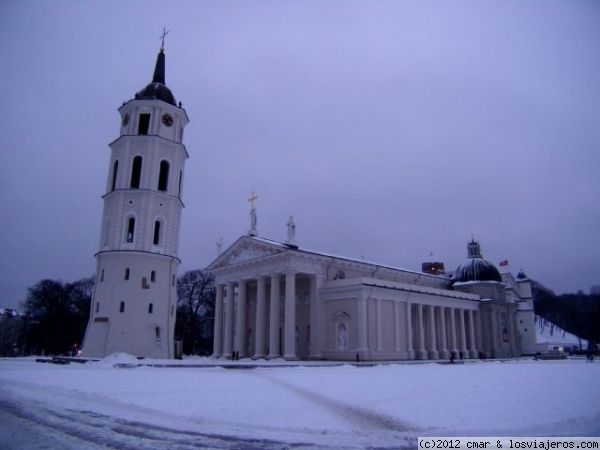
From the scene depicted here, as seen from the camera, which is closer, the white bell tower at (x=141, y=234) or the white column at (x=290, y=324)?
the white bell tower at (x=141, y=234)

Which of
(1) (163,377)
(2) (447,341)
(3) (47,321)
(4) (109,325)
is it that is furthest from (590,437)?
(3) (47,321)

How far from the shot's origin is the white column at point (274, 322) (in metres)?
41.7

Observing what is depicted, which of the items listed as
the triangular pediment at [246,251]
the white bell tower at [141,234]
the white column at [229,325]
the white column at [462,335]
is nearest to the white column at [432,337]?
the white column at [462,335]

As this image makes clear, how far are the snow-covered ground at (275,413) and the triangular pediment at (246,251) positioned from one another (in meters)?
25.9

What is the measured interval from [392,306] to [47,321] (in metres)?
44.6

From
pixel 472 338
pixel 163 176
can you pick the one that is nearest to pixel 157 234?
pixel 163 176

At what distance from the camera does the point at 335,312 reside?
4244 cm

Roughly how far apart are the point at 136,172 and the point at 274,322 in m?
17.7

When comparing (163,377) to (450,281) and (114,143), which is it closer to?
(114,143)

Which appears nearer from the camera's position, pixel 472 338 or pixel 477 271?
pixel 472 338

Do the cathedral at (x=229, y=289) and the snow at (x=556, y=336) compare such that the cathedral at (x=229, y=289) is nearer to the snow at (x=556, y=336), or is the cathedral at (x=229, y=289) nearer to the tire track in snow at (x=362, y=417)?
the tire track in snow at (x=362, y=417)

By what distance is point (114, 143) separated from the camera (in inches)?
1654

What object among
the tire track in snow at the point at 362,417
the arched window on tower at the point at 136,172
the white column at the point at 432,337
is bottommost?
the tire track in snow at the point at 362,417

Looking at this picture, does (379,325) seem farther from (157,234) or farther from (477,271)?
(477,271)
